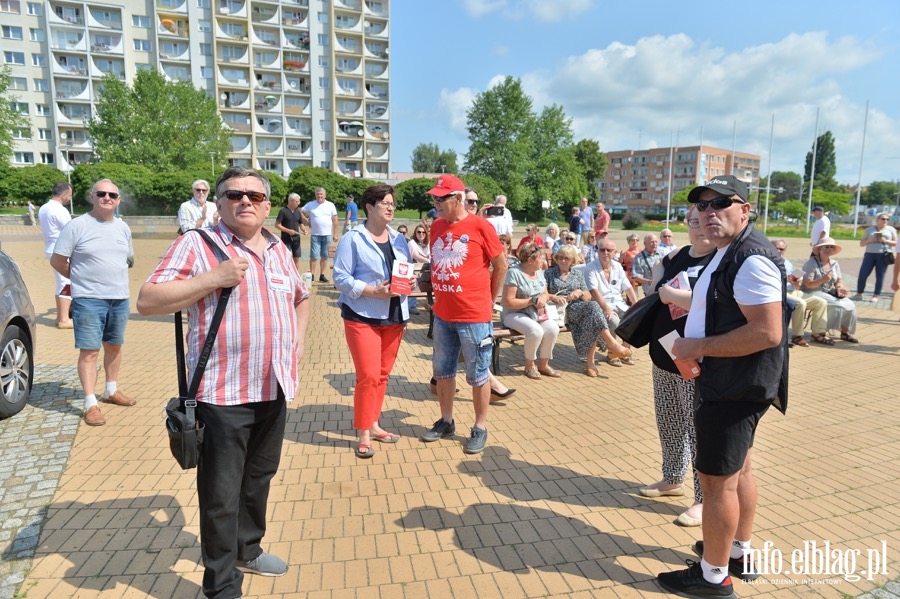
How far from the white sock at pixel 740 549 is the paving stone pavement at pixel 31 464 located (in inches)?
148

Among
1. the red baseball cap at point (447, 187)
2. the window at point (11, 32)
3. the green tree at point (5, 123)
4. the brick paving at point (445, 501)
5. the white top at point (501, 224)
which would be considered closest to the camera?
the brick paving at point (445, 501)

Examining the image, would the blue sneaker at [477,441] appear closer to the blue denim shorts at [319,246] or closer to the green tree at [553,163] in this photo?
the blue denim shorts at [319,246]

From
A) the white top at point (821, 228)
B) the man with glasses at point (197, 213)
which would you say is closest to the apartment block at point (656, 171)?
the white top at point (821, 228)

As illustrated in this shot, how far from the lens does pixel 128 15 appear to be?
70125 millimetres

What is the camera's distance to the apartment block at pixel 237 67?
68.8 m

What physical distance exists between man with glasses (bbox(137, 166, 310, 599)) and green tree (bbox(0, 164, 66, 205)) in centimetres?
5271

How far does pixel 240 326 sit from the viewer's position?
2598mm

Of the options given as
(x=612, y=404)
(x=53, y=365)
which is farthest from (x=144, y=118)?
(x=612, y=404)

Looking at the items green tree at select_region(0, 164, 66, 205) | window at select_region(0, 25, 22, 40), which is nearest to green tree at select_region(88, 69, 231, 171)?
A: green tree at select_region(0, 164, 66, 205)

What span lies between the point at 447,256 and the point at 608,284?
12.1ft

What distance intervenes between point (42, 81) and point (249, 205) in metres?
86.9

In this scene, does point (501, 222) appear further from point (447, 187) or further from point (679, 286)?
point (679, 286)

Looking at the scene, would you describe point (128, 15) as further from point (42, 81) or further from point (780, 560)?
point (780, 560)

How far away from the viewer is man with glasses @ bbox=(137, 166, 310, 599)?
8.19 feet
